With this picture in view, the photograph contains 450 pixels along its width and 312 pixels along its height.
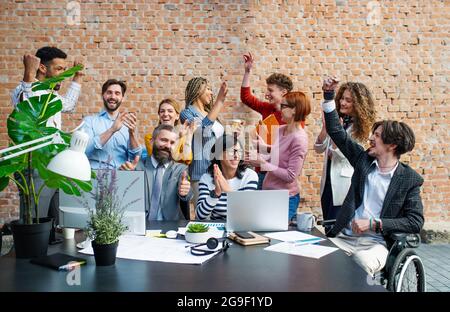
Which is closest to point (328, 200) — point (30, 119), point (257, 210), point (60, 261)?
point (257, 210)

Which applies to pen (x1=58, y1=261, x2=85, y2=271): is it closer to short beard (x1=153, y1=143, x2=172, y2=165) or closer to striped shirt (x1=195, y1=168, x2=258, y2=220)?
striped shirt (x1=195, y1=168, x2=258, y2=220)

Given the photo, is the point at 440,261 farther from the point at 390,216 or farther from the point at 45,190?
the point at 45,190

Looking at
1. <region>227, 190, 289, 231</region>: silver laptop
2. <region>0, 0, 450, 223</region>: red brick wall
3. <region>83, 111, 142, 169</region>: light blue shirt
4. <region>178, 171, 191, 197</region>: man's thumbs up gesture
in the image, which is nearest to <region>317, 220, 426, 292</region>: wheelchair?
<region>227, 190, 289, 231</region>: silver laptop

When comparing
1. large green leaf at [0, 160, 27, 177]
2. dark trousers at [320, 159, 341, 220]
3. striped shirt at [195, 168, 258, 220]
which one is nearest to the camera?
large green leaf at [0, 160, 27, 177]

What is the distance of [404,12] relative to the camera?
5.62m

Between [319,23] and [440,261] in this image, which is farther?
[319,23]

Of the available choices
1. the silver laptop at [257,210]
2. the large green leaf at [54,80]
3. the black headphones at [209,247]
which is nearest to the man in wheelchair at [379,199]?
the silver laptop at [257,210]

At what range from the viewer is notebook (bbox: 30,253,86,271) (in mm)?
2046

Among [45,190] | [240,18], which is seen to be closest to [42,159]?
[45,190]

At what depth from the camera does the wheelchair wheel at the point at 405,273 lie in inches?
96.3

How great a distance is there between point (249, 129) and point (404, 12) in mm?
2513

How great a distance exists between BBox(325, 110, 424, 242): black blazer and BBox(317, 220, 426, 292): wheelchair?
0.37 feet

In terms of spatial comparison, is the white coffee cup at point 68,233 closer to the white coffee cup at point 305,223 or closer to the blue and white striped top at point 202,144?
the white coffee cup at point 305,223

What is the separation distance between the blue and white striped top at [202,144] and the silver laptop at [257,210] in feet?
4.68
